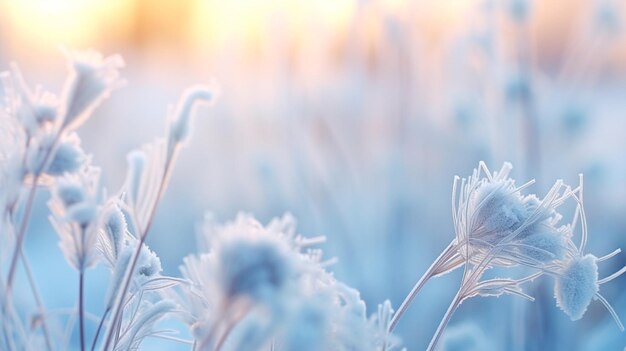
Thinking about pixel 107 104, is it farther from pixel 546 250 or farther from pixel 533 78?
pixel 546 250

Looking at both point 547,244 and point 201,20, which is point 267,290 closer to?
point 547,244

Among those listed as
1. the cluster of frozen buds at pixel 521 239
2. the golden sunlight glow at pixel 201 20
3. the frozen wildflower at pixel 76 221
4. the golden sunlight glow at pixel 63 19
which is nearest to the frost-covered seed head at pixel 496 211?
the cluster of frozen buds at pixel 521 239

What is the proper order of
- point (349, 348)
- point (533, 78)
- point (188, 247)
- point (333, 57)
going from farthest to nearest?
point (188, 247)
point (333, 57)
point (533, 78)
point (349, 348)

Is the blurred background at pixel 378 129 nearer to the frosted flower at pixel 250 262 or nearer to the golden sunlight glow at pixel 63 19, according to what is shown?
the golden sunlight glow at pixel 63 19

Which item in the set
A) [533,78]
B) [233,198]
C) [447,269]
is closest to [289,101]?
[533,78]

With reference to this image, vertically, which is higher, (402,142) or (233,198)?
(233,198)

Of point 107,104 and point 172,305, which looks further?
point 107,104

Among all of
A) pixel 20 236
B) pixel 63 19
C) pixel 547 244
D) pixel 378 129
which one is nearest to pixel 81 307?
pixel 20 236
